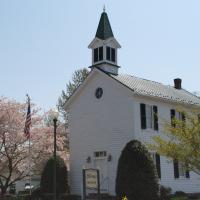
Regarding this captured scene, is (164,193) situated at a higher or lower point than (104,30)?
lower

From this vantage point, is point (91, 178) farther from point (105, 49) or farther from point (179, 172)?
point (105, 49)

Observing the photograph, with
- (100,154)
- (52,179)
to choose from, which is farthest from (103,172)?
(52,179)

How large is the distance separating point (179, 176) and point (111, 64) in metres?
9.16

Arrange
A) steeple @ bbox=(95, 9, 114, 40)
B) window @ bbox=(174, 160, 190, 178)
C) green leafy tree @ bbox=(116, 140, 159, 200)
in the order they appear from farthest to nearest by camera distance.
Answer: steeple @ bbox=(95, 9, 114, 40)
window @ bbox=(174, 160, 190, 178)
green leafy tree @ bbox=(116, 140, 159, 200)

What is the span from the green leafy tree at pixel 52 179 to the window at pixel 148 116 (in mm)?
6443

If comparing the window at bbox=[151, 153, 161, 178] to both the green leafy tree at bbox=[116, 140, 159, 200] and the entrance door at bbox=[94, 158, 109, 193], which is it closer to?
the green leafy tree at bbox=[116, 140, 159, 200]

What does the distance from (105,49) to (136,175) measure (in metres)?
10.2

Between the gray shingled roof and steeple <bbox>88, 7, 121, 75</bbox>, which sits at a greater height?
steeple <bbox>88, 7, 121, 75</bbox>

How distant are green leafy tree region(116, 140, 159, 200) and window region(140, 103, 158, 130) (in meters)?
2.56

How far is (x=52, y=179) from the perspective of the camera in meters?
30.4

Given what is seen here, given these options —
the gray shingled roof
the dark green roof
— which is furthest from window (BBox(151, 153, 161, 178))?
the dark green roof

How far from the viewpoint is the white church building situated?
29.3 meters

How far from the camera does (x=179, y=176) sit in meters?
31.3

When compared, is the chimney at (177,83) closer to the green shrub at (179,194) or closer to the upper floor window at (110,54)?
the upper floor window at (110,54)
